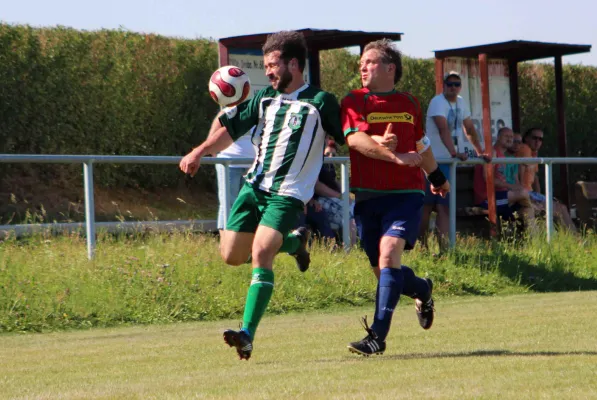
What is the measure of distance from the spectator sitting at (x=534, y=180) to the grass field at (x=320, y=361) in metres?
5.09

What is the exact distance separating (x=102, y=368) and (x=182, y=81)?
594 inches

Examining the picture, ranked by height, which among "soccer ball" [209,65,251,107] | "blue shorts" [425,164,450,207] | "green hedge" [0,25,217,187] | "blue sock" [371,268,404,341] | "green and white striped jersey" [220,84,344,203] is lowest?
"blue sock" [371,268,404,341]

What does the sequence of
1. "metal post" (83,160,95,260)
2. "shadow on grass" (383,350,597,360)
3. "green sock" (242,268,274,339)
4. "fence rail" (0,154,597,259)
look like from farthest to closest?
1. "metal post" (83,160,95,260)
2. "fence rail" (0,154,597,259)
3. "green sock" (242,268,274,339)
4. "shadow on grass" (383,350,597,360)

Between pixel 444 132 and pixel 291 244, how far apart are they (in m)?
5.67

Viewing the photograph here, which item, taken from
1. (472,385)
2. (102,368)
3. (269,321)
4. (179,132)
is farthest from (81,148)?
(472,385)

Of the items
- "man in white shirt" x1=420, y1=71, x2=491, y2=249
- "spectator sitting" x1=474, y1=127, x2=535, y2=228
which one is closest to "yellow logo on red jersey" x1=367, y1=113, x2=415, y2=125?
"man in white shirt" x1=420, y1=71, x2=491, y2=249

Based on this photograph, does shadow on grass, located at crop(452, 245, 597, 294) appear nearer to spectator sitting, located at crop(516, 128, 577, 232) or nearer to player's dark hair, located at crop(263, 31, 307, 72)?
spectator sitting, located at crop(516, 128, 577, 232)

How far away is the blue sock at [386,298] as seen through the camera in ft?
23.4

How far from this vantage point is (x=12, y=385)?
20.3ft

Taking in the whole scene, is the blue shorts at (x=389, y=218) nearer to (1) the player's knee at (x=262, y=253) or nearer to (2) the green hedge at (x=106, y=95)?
(1) the player's knee at (x=262, y=253)

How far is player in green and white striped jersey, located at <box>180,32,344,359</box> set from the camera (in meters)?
7.00

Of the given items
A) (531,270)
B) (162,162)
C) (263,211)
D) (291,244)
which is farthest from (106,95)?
(263,211)

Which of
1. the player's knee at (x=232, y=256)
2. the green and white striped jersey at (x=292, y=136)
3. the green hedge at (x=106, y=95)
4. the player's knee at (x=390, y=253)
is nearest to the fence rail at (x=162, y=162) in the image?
the player's knee at (x=232, y=256)

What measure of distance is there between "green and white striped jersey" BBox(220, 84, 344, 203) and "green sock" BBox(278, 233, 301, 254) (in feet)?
2.88
